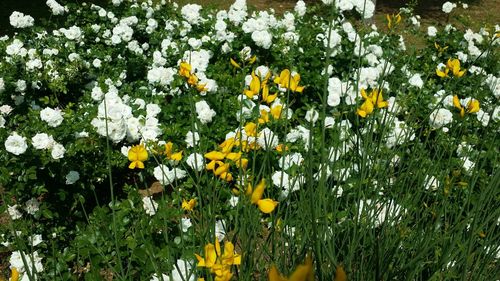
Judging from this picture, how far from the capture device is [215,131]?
10.8ft

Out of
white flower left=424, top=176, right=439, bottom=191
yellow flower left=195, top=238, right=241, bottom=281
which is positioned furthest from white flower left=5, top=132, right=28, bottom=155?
white flower left=424, top=176, right=439, bottom=191

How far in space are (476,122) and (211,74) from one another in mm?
1910

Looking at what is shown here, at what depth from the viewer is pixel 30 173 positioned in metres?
2.71

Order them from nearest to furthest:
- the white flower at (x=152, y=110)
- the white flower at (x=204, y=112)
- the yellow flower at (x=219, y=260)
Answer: the yellow flower at (x=219, y=260)
the white flower at (x=204, y=112)
the white flower at (x=152, y=110)

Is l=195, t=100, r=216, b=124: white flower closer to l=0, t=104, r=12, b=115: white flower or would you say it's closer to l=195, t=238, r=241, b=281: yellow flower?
l=0, t=104, r=12, b=115: white flower

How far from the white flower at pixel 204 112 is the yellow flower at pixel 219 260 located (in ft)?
6.80

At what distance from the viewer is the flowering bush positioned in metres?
1.75

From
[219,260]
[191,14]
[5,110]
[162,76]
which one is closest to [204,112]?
[162,76]

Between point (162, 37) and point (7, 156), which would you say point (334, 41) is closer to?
point (162, 37)

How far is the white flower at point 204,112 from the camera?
3235 mm

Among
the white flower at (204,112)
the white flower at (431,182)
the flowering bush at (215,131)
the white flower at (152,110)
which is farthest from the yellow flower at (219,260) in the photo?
the white flower at (152,110)

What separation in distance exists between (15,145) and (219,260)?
198 centimetres

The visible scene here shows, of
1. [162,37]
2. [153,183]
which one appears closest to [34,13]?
[162,37]

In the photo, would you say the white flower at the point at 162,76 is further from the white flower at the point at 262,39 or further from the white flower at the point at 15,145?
the white flower at the point at 15,145
